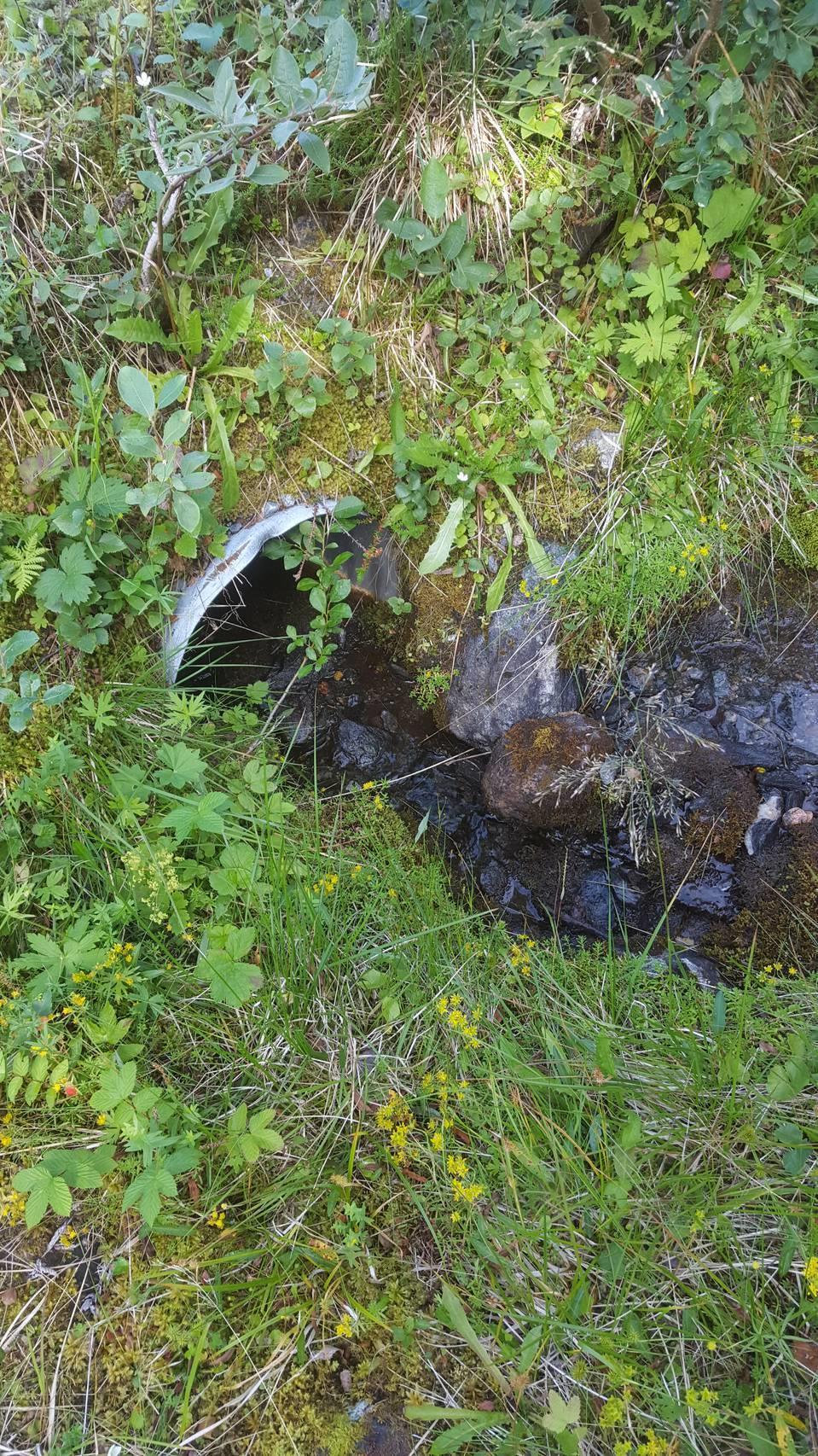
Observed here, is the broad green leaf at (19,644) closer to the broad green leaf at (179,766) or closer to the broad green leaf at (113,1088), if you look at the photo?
the broad green leaf at (179,766)

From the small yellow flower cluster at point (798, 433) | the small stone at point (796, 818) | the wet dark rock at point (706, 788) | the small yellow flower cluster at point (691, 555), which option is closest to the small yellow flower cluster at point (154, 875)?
the wet dark rock at point (706, 788)

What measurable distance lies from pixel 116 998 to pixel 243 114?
9.20 feet

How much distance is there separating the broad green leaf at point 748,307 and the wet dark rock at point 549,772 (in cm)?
173

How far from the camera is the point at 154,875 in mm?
2256

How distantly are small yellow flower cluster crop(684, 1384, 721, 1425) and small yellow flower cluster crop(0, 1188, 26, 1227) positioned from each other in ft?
5.60

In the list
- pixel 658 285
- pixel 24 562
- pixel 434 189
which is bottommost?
pixel 24 562

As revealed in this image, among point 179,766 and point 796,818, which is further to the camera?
point 796,818

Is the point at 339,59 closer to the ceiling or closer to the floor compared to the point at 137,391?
closer to the ceiling

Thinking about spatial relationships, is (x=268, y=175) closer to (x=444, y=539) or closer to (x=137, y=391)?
(x=137, y=391)

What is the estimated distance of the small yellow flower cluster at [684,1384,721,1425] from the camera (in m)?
1.50

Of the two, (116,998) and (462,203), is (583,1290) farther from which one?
(462,203)

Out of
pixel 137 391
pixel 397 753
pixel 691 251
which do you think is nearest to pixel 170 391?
pixel 137 391

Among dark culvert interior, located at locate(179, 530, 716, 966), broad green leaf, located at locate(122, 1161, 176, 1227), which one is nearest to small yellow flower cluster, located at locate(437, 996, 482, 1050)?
dark culvert interior, located at locate(179, 530, 716, 966)

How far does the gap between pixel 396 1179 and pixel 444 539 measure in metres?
2.36
